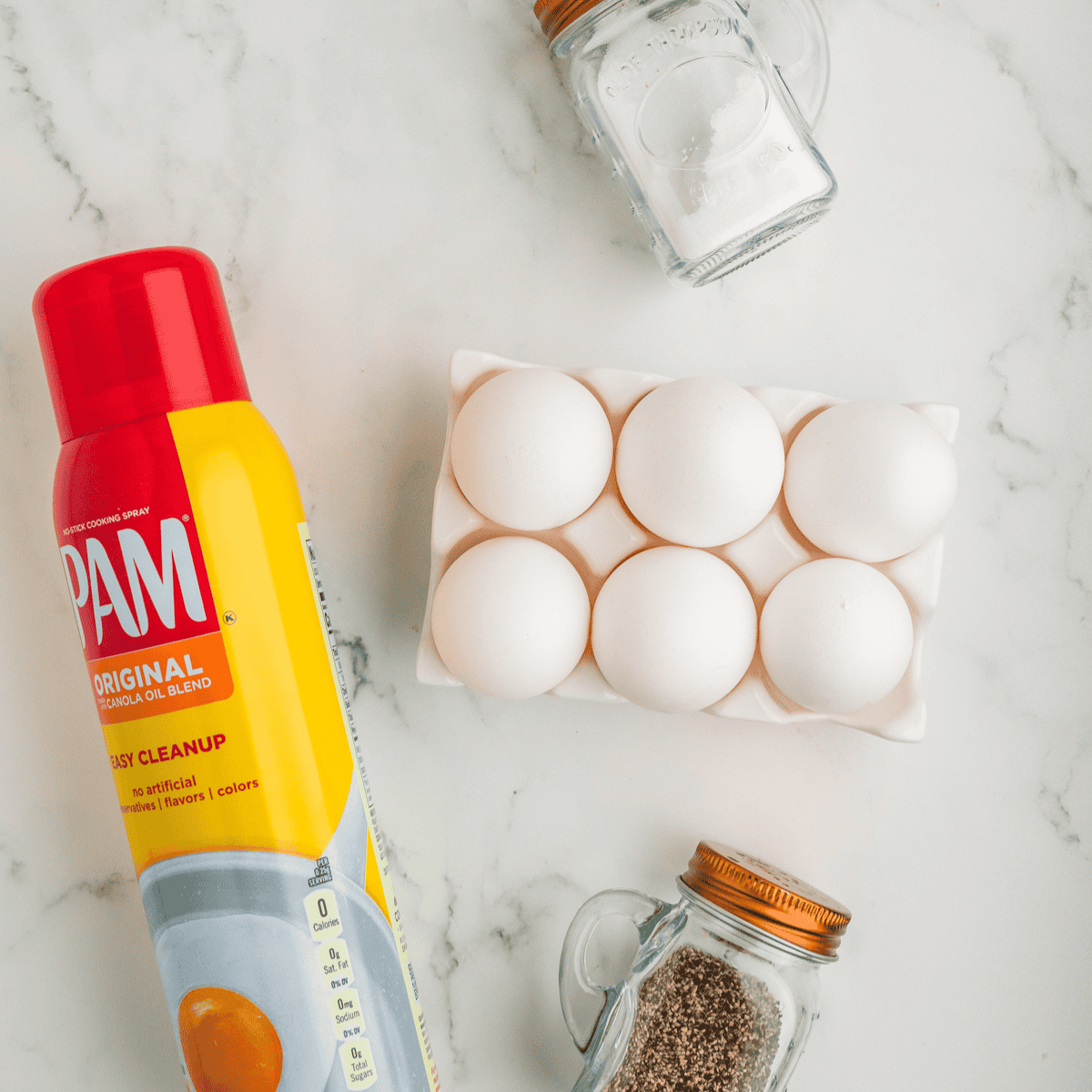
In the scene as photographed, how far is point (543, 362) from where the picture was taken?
0.64 m

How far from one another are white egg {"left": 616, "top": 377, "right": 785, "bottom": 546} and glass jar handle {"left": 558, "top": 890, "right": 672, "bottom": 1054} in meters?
0.26

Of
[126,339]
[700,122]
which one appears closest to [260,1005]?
[126,339]

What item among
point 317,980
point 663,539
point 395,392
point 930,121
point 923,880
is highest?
point 930,121

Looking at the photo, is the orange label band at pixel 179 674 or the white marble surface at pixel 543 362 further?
the white marble surface at pixel 543 362

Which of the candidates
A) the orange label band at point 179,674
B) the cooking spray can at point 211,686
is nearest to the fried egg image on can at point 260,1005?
the cooking spray can at point 211,686

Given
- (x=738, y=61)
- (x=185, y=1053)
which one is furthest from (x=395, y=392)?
(x=185, y=1053)

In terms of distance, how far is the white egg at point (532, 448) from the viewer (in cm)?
51

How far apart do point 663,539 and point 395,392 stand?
0.74 feet

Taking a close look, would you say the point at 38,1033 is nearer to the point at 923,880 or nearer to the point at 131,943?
the point at 131,943

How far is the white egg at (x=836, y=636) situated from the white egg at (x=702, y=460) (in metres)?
0.06

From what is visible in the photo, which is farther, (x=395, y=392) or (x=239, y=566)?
(x=395, y=392)

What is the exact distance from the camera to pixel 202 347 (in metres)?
0.49

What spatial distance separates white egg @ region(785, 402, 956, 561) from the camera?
20.4 inches

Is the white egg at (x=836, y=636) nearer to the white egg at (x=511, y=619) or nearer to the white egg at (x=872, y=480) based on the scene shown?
the white egg at (x=872, y=480)
